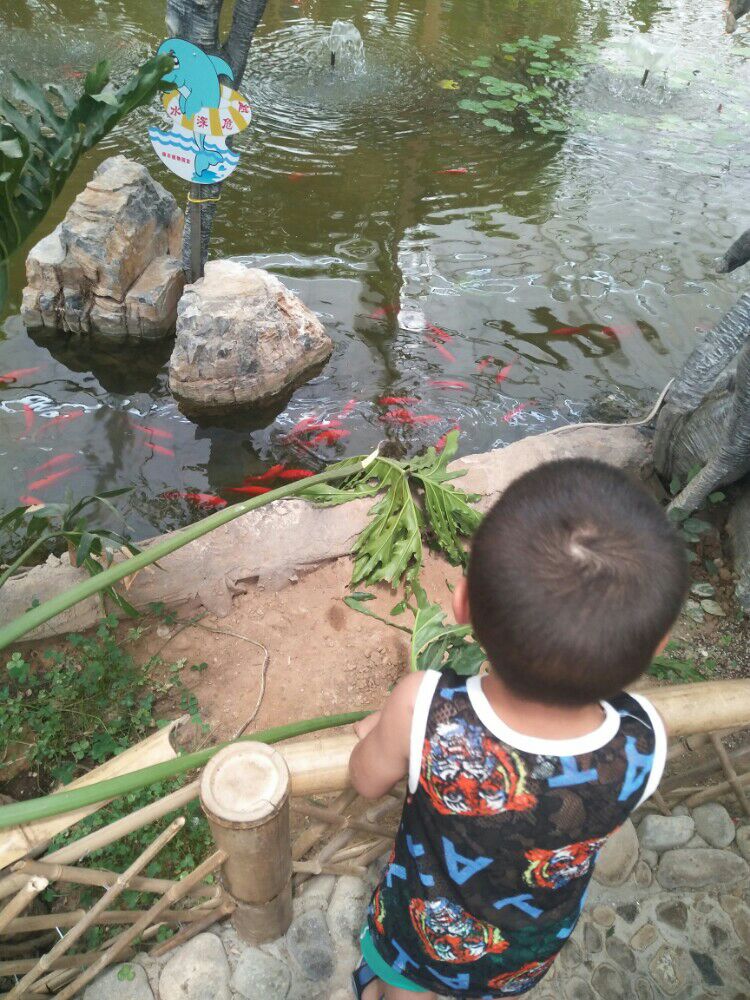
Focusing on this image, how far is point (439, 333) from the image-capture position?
212 inches

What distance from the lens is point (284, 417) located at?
184 inches

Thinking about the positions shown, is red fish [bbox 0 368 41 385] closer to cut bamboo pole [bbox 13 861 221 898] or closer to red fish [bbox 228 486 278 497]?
red fish [bbox 228 486 278 497]

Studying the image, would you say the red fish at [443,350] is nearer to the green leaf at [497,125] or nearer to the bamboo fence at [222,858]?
the bamboo fence at [222,858]

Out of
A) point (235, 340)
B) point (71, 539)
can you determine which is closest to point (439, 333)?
point (235, 340)

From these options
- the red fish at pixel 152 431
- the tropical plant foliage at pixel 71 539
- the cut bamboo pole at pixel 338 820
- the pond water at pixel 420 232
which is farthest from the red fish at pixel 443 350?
the cut bamboo pole at pixel 338 820

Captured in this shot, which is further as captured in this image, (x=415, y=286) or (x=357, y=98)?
(x=357, y=98)

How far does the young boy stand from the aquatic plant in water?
7.98 m

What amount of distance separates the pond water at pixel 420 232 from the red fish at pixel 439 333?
0.02m

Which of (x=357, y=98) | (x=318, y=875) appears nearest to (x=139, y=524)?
(x=318, y=875)

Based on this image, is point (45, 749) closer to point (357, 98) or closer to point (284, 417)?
point (284, 417)

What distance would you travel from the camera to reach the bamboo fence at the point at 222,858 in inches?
54.9

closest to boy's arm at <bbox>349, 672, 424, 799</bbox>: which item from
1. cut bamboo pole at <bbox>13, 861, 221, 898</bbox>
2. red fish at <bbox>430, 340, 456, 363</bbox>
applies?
cut bamboo pole at <bbox>13, 861, 221, 898</bbox>

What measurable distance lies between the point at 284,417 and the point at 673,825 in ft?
10.8

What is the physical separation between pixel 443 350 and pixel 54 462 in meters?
2.75
